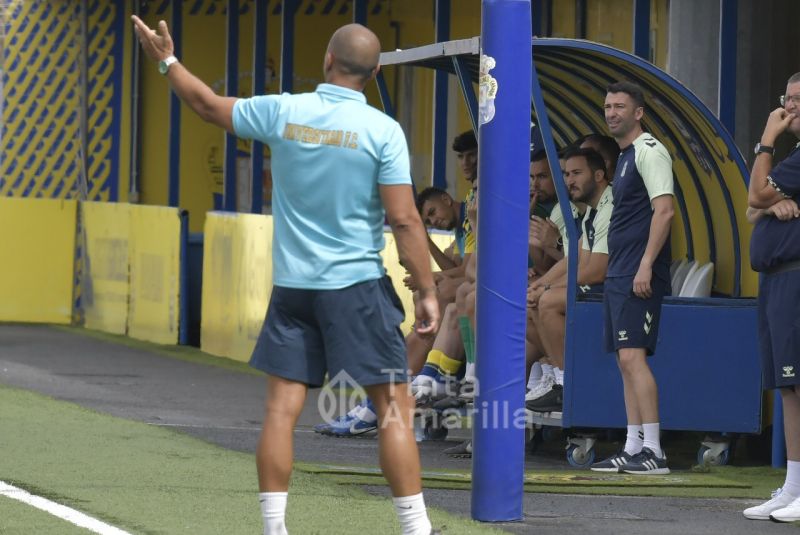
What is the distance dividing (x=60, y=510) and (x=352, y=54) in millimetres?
2265

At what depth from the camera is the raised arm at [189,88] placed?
19.1ft

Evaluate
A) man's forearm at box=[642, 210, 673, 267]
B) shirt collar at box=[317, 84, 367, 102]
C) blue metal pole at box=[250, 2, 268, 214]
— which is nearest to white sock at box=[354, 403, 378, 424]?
man's forearm at box=[642, 210, 673, 267]

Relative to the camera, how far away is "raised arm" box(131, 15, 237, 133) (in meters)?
5.82

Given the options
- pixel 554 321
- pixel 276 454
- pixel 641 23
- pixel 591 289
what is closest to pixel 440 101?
pixel 641 23

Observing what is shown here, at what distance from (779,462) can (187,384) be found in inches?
216

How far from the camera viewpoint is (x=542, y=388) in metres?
9.40

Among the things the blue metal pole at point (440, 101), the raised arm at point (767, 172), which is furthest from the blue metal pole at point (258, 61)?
the raised arm at point (767, 172)

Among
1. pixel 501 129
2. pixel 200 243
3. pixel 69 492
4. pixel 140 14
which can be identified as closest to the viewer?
pixel 501 129

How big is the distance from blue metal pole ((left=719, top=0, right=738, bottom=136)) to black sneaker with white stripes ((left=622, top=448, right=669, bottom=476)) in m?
3.67

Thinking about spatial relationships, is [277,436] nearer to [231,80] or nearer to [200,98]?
[200,98]

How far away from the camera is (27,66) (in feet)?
61.4

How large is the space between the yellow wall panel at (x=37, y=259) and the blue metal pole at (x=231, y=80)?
2.07 meters

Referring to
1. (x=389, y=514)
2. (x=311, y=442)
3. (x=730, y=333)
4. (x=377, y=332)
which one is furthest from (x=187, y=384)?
(x=377, y=332)

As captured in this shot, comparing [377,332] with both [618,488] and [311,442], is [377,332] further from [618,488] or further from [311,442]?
[311,442]
